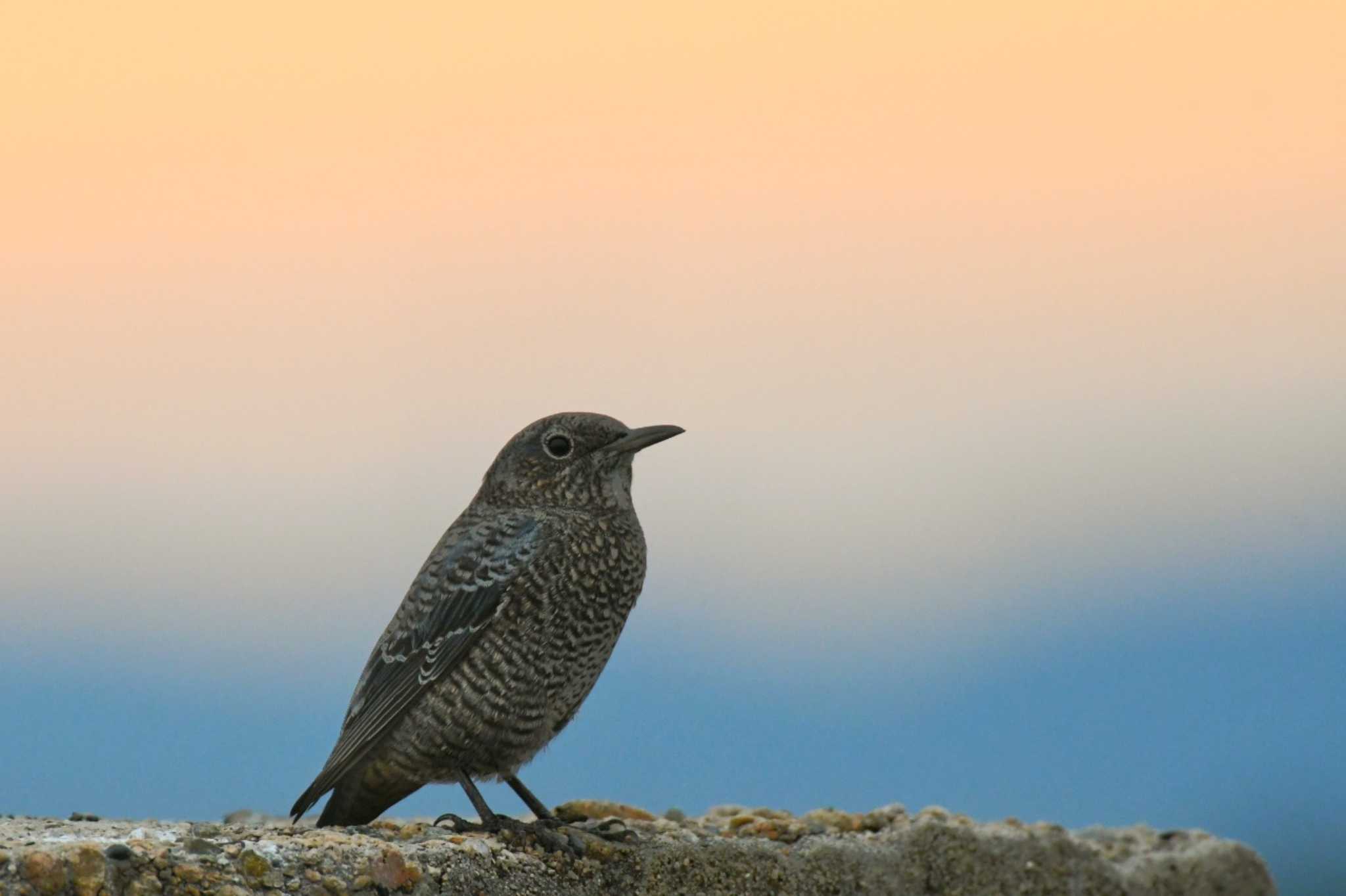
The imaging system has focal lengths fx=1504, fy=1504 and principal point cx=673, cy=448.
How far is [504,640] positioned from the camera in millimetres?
6875

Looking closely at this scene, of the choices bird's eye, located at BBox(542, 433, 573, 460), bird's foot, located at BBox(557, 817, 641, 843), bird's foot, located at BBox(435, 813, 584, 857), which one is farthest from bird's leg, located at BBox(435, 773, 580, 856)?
bird's eye, located at BBox(542, 433, 573, 460)

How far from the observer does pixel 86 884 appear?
557cm

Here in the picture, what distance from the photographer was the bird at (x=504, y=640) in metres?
6.86

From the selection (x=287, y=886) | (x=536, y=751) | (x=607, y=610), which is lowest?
(x=287, y=886)

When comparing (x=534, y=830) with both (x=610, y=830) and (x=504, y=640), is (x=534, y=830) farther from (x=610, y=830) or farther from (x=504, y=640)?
(x=504, y=640)

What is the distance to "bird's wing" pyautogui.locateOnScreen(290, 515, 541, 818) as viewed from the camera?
6.93 metres

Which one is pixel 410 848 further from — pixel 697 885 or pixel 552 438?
pixel 552 438

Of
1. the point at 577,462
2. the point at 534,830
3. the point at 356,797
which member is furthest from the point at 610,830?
the point at 577,462

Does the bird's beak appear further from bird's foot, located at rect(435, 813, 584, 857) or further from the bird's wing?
bird's foot, located at rect(435, 813, 584, 857)

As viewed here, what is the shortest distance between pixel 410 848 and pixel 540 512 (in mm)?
1759

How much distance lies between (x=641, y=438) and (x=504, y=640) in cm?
125

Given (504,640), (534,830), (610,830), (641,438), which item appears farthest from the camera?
(641,438)

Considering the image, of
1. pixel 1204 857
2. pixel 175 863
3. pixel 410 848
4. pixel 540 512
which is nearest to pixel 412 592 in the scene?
pixel 540 512

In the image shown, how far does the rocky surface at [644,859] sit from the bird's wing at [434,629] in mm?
443
